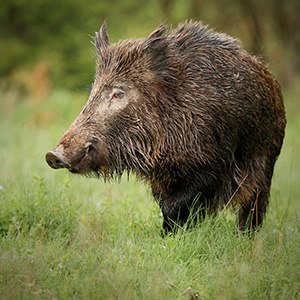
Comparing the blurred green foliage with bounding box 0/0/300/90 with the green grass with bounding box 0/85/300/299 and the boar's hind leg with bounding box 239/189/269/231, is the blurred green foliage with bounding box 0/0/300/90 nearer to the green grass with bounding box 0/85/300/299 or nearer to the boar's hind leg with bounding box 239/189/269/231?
the green grass with bounding box 0/85/300/299

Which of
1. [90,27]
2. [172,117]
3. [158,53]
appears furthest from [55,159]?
[90,27]

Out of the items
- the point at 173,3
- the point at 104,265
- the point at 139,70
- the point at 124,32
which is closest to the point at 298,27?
the point at 173,3

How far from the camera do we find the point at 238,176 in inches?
172

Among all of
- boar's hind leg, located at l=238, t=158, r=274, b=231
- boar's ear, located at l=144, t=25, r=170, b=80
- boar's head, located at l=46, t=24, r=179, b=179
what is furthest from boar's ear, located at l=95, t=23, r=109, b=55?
boar's hind leg, located at l=238, t=158, r=274, b=231

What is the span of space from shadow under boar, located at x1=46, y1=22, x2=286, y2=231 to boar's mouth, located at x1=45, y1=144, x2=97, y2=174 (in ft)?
0.03

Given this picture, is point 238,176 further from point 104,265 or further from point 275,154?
point 104,265

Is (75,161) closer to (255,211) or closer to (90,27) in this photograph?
(255,211)

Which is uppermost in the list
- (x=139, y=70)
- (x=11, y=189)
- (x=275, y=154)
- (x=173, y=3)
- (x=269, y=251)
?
(x=173, y=3)

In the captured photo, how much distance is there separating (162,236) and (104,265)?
93 cm

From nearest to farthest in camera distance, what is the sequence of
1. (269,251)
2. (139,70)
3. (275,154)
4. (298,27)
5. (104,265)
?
(104,265) < (269,251) < (139,70) < (275,154) < (298,27)

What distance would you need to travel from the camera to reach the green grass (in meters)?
3.00

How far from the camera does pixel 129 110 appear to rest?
3.88m

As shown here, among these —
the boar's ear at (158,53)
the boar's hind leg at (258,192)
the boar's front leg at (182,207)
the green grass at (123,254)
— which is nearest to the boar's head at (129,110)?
the boar's ear at (158,53)

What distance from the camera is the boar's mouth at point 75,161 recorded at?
3.43 meters
